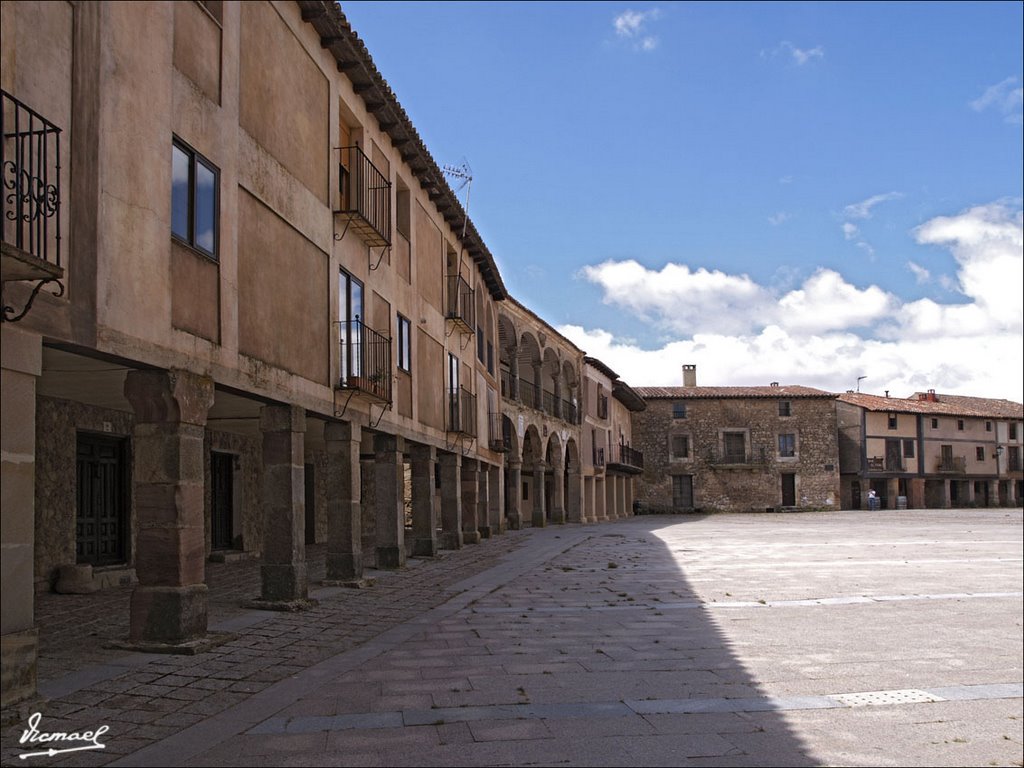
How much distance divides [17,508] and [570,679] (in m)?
4.19

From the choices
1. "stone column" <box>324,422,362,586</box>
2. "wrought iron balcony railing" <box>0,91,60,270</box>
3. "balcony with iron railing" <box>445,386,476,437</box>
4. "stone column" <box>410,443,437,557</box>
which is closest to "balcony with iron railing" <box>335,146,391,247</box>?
"stone column" <box>324,422,362,586</box>

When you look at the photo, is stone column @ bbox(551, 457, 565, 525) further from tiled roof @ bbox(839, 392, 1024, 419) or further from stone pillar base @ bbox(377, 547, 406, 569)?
tiled roof @ bbox(839, 392, 1024, 419)

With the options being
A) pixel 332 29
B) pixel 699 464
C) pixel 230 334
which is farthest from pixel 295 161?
pixel 699 464

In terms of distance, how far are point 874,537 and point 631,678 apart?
2157 cm

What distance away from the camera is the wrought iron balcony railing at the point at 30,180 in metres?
6.37

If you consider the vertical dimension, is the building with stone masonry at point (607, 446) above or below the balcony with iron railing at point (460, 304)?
below

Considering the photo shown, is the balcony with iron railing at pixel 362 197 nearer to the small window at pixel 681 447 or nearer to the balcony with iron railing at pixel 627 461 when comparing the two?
the balcony with iron railing at pixel 627 461

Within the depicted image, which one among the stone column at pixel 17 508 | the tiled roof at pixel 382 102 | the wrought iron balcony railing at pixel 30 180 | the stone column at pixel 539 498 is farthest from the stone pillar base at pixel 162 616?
the stone column at pixel 539 498

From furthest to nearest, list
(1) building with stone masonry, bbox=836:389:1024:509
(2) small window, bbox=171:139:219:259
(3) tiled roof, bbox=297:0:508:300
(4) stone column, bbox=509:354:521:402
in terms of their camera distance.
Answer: (1) building with stone masonry, bbox=836:389:1024:509
(4) stone column, bbox=509:354:521:402
(3) tiled roof, bbox=297:0:508:300
(2) small window, bbox=171:139:219:259

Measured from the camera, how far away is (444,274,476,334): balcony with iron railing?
2227 centimetres

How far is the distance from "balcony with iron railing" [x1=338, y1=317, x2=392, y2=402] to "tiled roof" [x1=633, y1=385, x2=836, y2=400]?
47.9 metres

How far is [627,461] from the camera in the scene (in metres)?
54.8

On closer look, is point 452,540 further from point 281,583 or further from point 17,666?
point 17,666

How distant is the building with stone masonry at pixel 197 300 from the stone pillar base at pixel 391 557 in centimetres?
5
